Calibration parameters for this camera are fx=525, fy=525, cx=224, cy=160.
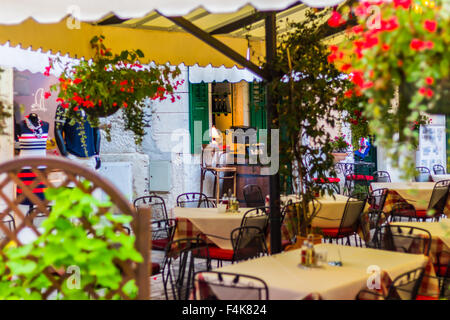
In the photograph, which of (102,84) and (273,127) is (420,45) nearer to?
(273,127)

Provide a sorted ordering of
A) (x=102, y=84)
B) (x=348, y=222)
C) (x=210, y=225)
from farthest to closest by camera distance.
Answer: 1. (x=348, y=222)
2. (x=210, y=225)
3. (x=102, y=84)

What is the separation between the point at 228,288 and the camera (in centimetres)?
302

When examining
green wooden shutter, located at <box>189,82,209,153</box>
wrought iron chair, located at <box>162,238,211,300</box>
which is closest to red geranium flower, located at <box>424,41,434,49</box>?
wrought iron chair, located at <box>162,238,211,300</box>

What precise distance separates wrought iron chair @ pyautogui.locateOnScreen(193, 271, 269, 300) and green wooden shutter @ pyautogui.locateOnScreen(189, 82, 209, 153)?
6.59m

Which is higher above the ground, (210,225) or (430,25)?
(430,25)

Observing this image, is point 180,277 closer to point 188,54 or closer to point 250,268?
point 250,268

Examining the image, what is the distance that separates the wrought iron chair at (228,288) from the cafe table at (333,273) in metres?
0.02

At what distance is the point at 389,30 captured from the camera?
7.06ft

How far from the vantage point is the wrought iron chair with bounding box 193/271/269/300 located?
2.94 metres

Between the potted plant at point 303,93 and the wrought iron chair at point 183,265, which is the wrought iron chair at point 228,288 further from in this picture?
the potted plant at point 303,93

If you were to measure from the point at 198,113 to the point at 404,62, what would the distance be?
7681 millimetres

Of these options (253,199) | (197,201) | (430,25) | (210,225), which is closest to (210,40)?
(430,25)

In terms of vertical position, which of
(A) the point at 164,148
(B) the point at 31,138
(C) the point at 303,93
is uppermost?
(C) the point at 303,93
